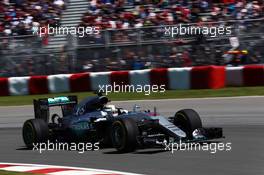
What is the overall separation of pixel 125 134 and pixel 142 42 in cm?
938

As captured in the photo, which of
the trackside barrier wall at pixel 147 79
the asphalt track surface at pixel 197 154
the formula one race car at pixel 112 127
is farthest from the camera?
the trackside barrier wall at pixel 147 79

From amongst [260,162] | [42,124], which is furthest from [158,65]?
[260,162]

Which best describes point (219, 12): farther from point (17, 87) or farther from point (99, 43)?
point (17, 87)

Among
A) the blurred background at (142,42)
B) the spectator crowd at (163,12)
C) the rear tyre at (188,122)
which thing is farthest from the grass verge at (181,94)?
the rear tyre at (188,122)

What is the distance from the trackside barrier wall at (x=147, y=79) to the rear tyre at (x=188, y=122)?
7347mm

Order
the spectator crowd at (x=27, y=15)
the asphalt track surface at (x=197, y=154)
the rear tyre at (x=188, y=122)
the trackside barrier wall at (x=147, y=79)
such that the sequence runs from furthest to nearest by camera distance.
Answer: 1. the spectator crowd at (x=27, y=15)
2. the trackside barrier wall at (x=147, y=79)
3. the rear tyre at (x=188, y=122)
4. the asphalt track surface at (x=197, y=154)

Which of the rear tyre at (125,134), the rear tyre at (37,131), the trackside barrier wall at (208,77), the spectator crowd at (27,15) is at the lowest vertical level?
the trackside barrier wall at (208,77)

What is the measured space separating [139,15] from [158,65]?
3.03m

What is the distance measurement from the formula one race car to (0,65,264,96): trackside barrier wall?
6758mm

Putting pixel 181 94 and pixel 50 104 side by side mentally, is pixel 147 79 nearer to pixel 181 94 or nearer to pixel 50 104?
pixel 181 94

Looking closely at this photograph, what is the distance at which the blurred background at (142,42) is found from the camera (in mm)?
16875

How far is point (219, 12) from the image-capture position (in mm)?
18594

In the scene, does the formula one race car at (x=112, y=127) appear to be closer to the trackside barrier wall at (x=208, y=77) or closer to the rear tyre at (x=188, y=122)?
the rear tyre at (x=188, y=122)

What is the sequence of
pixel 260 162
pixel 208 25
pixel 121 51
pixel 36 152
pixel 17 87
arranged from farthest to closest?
pixel 17 87 < pixel 121 51 < pixel 208 25 < pixel 36 152 < pixel 260 162
